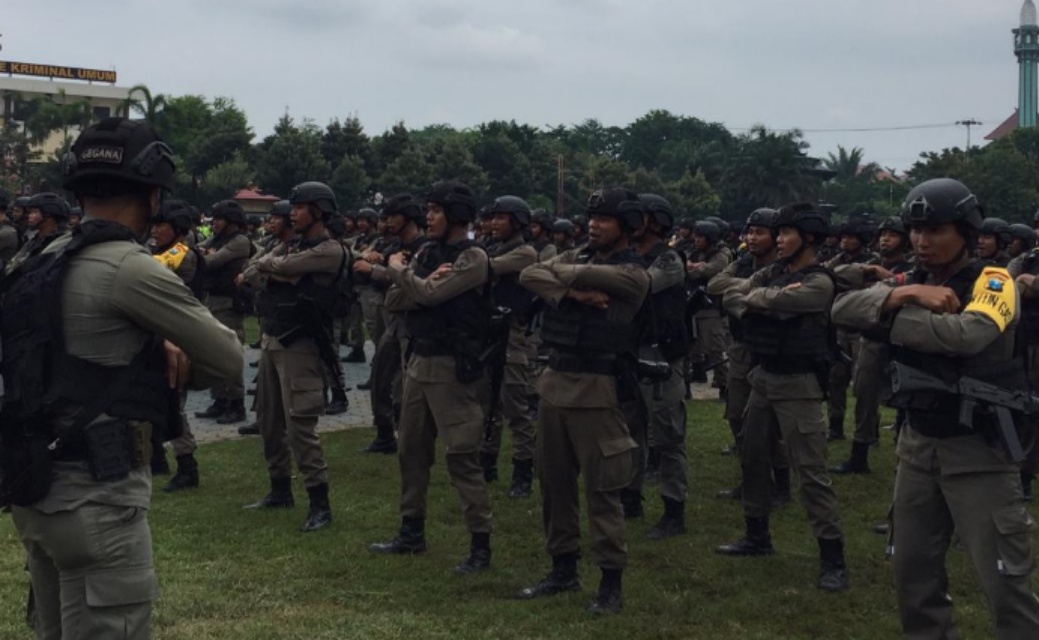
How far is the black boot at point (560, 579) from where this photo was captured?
6.68 metres

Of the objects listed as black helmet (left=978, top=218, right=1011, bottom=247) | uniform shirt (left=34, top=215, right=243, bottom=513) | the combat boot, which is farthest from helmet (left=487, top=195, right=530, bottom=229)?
uniform shirt (left=34, top=215, right=243, bottom=513)

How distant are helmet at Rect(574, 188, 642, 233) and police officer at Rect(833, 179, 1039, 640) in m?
1.71

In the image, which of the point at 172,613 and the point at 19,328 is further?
the point at 172,613

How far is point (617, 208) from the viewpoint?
652 centimetres

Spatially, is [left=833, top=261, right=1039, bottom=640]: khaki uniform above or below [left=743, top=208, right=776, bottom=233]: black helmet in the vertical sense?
below

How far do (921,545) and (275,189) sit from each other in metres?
49.3

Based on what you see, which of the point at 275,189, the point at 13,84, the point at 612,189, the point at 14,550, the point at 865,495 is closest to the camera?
the point at 612,189

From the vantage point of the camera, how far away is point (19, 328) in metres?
3.56

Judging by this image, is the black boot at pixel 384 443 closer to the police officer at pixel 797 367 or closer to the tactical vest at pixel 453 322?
the tactical vest at pixel 453 322

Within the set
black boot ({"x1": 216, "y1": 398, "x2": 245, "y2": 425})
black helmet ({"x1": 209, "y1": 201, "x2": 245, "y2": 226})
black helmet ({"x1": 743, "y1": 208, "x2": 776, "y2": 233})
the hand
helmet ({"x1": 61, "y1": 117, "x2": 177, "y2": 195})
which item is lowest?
black boot ({"x1": 216, "y1": 398, "x2": 245, "y2": 425})

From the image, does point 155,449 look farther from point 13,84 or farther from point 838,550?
point 13,84

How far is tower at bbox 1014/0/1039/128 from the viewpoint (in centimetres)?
12425

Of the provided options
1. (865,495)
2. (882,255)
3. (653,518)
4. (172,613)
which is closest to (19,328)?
(172,613)

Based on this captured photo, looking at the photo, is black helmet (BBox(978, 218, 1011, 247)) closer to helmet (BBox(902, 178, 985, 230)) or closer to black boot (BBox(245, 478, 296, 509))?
helmet (BBox(902, 178, 985, 230))
